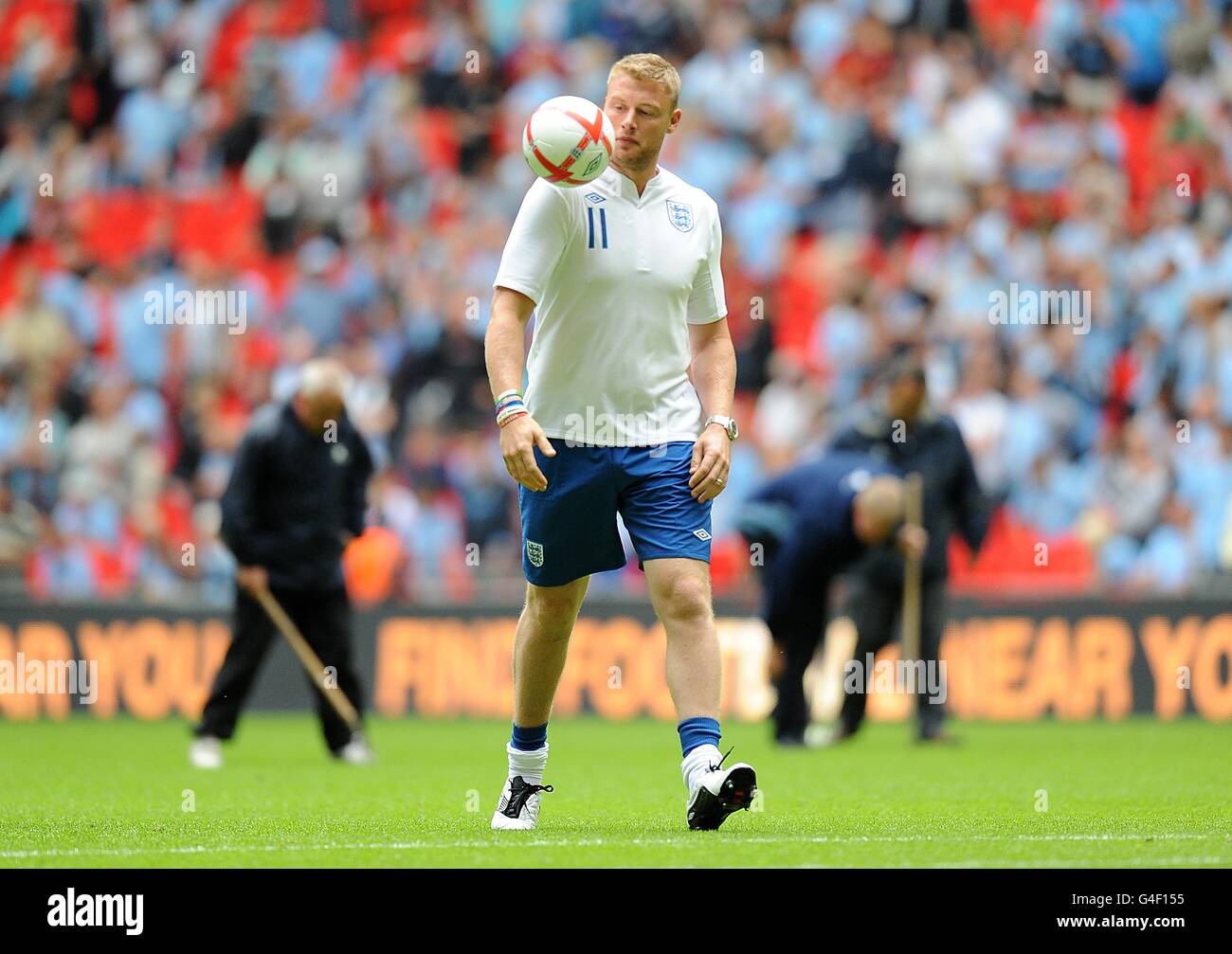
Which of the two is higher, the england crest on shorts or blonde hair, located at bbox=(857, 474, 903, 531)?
the england crest on shorts

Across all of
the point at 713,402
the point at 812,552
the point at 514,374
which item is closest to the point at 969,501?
the point at 812,552

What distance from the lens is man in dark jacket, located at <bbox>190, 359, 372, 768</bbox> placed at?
43.1 feet

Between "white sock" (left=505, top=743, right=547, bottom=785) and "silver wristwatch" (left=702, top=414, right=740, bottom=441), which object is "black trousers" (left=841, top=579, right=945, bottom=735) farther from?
"silver wristwatch" (left=702, top=414, right=740, bottom=441)

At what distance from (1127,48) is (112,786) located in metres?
14.6

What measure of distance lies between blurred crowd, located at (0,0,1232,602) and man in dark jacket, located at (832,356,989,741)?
2.92m

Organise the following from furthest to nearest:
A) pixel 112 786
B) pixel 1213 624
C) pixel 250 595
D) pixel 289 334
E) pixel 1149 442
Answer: pixel 289 334 → pixel 1149 442 → pixel 1213 624 → pixel 250 595 → pixel 112 786

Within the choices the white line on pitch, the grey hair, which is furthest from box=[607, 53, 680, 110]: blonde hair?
the grey hair

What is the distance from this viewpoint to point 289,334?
20344mm

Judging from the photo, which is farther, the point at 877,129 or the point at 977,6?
the point at 977,6

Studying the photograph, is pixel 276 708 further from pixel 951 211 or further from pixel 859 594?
pixel 951 211

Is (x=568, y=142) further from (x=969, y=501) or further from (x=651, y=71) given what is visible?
(x=969, y=501)

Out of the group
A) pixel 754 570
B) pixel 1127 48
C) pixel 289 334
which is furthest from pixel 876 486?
pixel 1127 48

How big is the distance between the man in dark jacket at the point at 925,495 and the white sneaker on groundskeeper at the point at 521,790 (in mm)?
6918

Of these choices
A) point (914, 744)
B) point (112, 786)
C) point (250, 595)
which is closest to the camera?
point (112, 786)
